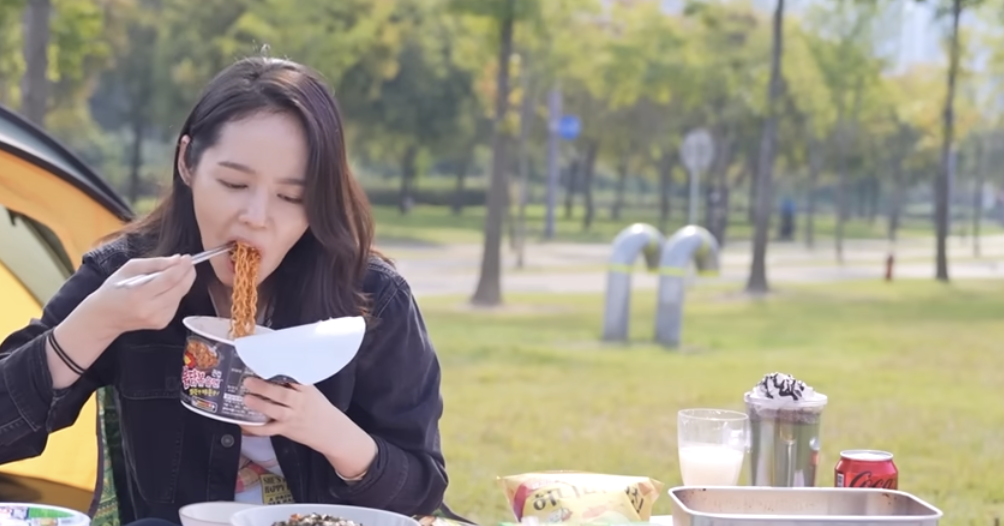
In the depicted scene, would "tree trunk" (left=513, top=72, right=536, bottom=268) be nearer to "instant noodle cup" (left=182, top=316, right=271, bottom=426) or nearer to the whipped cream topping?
the whipped cream topping

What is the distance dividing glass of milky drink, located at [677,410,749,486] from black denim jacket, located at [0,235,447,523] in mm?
650

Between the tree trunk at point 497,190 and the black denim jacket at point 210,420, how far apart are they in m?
13.2

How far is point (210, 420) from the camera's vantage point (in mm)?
2396

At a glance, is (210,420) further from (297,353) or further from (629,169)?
(629,169)

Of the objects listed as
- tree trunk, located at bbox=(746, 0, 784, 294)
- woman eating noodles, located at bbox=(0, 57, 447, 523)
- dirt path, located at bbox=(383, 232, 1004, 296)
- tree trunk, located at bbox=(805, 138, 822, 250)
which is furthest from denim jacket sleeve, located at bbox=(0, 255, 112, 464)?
tree trunk, located at bbox=(805, 138, 822, 250)

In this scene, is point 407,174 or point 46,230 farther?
point 407,174

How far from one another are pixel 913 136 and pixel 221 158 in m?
44.1

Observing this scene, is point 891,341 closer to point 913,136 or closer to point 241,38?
point 241,38

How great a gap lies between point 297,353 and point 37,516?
48cm

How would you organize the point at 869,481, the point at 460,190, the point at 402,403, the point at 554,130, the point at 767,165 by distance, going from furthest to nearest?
the point at 460,190
the point at 554,130
the point at 767,165
the point at 869,481
the point at 402,403

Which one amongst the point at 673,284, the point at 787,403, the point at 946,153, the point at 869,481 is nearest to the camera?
the point at 869,481

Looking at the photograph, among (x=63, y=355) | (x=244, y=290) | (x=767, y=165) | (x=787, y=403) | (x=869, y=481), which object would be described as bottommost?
(x=869, y=481)

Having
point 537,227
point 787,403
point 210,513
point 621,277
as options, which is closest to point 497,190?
point 621,277

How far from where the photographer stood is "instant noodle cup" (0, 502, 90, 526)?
75.5 inches
